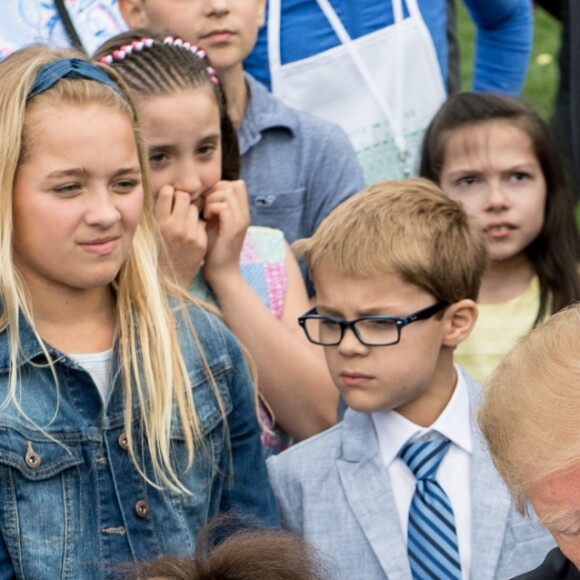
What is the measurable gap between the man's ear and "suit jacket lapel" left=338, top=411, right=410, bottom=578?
1387 mm

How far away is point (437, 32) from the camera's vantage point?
448 centimetres

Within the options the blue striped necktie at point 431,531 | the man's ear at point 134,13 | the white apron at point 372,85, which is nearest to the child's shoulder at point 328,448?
the blue striped necktie at point 431,531

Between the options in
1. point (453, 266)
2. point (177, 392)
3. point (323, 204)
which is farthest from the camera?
point (323, 204)

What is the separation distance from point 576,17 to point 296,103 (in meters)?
1.02

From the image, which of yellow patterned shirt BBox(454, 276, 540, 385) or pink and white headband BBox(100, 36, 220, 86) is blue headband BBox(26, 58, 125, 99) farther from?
yellow patterned shirt BBox(454, 276, 540, 385)

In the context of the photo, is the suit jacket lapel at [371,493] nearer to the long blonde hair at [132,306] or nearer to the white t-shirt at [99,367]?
the long blonde hair at [132,306]

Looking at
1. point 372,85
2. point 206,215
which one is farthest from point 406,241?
point 372,85

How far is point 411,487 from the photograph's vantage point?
3.17 metres

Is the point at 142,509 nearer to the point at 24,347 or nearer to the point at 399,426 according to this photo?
the point at 24,347

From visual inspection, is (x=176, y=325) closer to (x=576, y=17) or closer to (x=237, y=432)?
(x=237, y=432)

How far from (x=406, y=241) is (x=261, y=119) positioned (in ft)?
2.64

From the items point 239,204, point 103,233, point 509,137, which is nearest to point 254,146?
point 239,204

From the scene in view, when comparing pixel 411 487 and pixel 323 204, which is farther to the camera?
pixel 323 204

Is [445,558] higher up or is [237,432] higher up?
[237,432]
